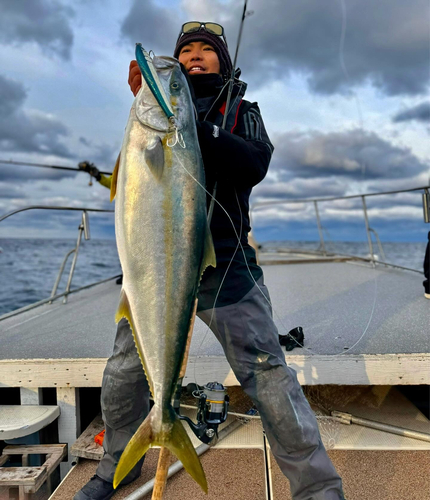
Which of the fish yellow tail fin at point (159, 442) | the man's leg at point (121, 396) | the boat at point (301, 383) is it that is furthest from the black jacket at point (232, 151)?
the boat at point (301, 383)

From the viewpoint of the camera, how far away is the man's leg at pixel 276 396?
67.0 inches

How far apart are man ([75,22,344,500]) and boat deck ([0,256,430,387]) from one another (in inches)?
28.8

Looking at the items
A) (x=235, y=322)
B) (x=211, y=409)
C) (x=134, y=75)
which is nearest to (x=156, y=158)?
(x=134, y=75)

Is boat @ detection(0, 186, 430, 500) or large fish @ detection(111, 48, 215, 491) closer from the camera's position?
large fish @ detection(111, 48, 215, 491)

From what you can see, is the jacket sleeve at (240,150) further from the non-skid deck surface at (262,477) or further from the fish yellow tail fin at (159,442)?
the non-skid deck surface at (262,477)

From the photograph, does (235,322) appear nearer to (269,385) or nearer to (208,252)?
(269,385)

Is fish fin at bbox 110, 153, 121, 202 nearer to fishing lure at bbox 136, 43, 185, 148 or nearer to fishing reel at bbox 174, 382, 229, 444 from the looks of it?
fishing lure at bbox 136, 43, 185, 148

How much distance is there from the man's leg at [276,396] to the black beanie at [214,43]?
4.05 ft

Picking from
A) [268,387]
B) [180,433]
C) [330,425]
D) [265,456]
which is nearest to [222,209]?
[268,387]

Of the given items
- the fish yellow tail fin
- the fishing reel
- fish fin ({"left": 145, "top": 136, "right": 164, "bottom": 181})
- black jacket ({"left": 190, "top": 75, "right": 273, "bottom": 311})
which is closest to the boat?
the fishing reel

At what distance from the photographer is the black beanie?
213 cm

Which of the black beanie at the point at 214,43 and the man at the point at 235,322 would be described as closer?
the man at the point at 235,322

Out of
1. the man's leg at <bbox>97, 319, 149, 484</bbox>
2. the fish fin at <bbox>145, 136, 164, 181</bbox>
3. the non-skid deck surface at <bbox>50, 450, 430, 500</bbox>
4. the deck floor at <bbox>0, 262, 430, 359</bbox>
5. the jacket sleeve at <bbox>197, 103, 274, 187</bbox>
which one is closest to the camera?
the fish fin at <bbox>145, 136, 164, 181</bbox>

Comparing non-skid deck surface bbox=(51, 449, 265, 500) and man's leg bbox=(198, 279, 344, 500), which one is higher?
man's leg bbox=(198, 279, 344, 500)
